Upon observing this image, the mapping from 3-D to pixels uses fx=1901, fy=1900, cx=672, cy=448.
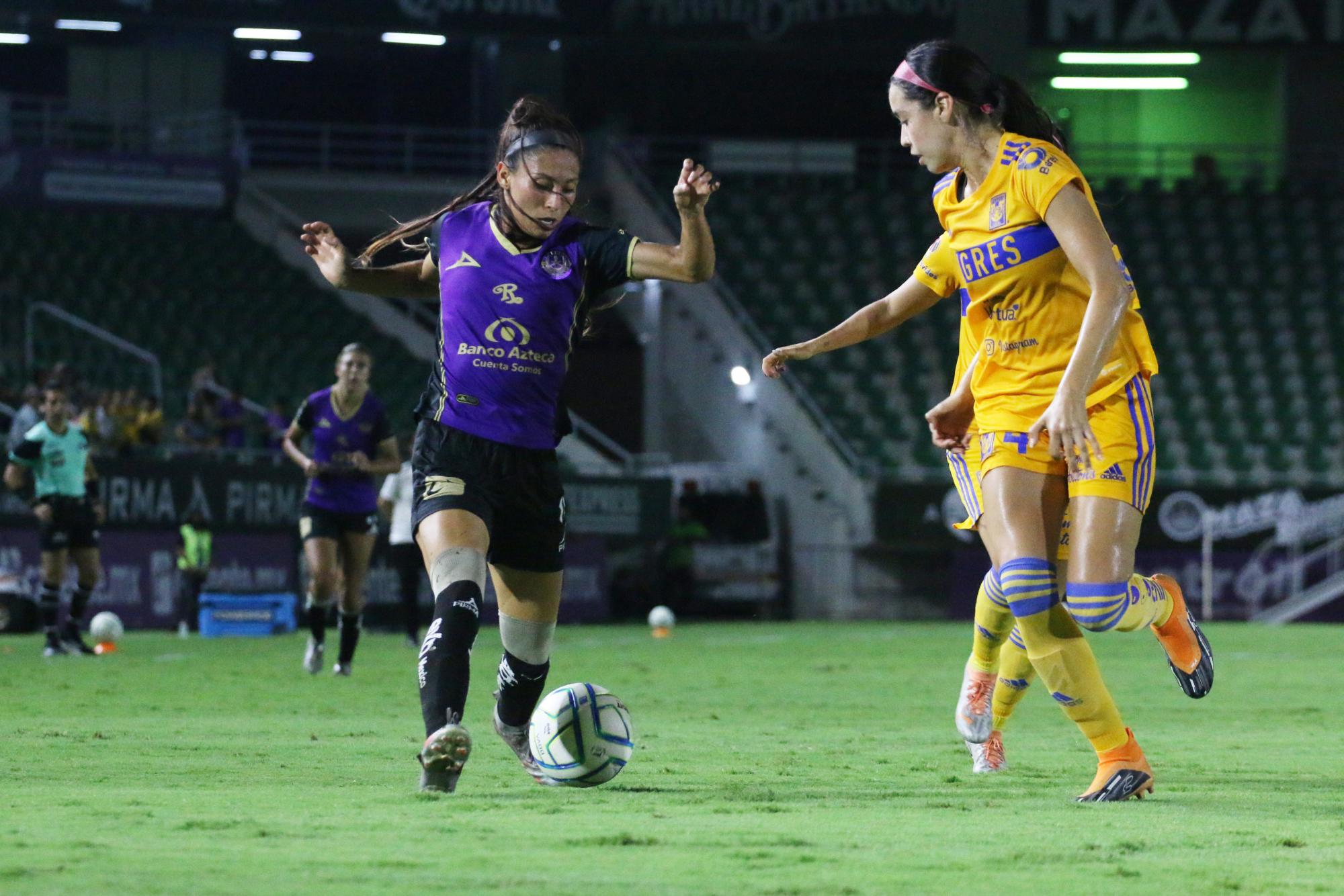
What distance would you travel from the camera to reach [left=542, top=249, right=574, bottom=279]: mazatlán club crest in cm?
643

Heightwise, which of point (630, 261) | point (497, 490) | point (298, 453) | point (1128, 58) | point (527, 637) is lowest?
point (298, 453)

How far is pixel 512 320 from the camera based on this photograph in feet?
21.0

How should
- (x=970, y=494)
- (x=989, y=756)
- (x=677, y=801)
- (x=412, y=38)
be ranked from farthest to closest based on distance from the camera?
(x=412, y=38), (x=970, y=494), (x=989, y=756), (x=677, y=801)

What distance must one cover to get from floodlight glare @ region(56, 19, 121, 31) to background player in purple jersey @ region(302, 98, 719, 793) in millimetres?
25138

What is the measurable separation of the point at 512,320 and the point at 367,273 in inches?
24.5

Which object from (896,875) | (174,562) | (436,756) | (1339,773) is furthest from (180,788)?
(174,562)

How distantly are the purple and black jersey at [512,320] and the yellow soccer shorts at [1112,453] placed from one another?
1.44 m

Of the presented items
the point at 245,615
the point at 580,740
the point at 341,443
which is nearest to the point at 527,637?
the point at 580,740

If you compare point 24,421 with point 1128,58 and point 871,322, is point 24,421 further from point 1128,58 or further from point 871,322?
point 1128,58

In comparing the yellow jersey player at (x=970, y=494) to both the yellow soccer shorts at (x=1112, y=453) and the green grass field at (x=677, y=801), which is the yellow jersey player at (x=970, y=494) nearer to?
the green grass field at (x=677, y=801)

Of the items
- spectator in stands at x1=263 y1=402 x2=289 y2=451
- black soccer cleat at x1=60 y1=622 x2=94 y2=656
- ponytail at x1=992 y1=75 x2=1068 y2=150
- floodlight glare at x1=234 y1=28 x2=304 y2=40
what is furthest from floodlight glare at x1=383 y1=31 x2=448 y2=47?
ponytail at x1=992 y1=75 x2=1068 y2=150

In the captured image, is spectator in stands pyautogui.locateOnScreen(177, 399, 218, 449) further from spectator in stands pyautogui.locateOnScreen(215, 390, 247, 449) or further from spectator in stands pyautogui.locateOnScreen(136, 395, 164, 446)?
spectator in stands pyautogui.locateOnScreen(136, 395, 164, 446)

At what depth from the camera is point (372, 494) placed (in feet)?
46.1

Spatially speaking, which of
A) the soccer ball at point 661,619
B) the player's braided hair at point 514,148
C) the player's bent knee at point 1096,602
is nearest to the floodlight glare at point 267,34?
the soccer ball at point 661,619
